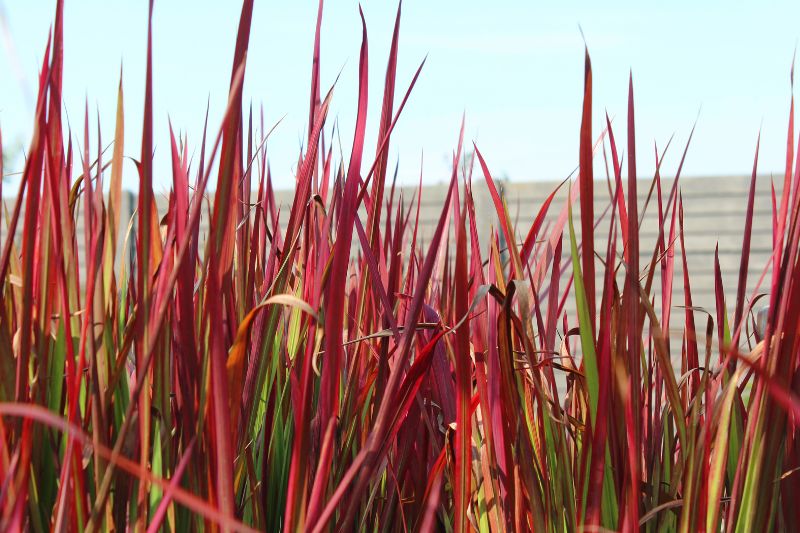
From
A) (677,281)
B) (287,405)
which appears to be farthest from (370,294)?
(677,281)

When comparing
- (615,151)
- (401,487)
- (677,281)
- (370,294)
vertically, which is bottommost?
(677,281)

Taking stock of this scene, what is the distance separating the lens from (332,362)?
0.35 meters

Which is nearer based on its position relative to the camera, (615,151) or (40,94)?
(40,94)

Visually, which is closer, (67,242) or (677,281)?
(67,242)

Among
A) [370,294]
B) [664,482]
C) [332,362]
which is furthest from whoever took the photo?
[370,294]

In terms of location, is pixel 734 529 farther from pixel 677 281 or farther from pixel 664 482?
pixel 677 281

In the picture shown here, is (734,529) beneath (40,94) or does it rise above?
beneath

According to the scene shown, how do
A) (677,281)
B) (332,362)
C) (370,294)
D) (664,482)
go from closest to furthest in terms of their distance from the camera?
(332,362), (664,482), (370,294), (677,281)

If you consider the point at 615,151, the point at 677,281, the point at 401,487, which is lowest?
the point at 677,281

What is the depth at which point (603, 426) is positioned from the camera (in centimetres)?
39

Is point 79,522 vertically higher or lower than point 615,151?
lower

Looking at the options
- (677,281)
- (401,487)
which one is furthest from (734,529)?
(677,281)

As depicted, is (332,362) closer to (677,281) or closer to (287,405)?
(287,405)

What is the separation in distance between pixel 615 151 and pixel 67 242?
30 centimetres
